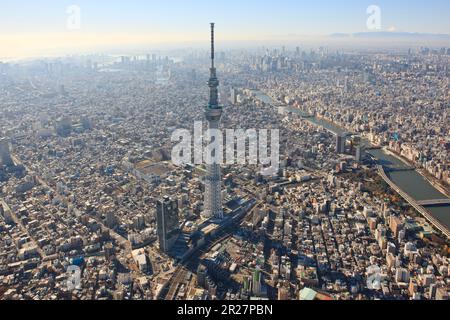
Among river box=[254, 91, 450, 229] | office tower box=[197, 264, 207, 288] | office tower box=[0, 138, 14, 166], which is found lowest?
office tower box=[197, 264, 207, 288]

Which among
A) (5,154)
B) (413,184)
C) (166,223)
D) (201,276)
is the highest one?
(5,154)

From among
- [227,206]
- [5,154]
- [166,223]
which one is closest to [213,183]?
[227,206]

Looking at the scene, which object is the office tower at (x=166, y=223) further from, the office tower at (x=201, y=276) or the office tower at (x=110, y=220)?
the office tower at (x=110, y=220)

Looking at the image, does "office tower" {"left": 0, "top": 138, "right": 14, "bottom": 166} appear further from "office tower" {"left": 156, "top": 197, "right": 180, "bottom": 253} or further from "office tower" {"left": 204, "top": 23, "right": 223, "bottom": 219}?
"office tower" {"left": 156, "top": 197, "right": 180, "bottom": 253}

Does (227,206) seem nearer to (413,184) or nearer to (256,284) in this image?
(256,284)

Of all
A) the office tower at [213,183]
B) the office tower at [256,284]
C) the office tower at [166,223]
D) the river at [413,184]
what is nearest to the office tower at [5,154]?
the office tower at [213,183]

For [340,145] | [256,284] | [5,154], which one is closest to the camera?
[256,284]

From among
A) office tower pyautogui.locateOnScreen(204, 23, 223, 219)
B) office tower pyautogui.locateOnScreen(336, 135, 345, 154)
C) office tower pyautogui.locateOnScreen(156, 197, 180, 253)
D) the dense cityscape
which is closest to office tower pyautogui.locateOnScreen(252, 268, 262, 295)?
the dense cityscape
